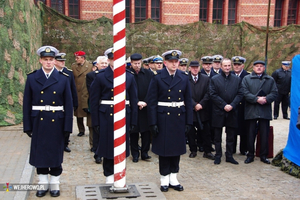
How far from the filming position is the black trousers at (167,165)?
539cm

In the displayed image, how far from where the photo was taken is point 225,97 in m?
7.12

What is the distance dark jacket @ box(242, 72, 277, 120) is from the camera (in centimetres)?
704

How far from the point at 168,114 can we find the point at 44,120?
1.83 meters

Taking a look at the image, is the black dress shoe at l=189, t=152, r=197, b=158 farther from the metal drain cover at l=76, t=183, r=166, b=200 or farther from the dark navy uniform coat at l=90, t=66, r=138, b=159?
the dark navy uniform coat at l=90, t=66, r=138, b=159

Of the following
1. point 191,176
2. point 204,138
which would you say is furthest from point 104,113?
point 204,138

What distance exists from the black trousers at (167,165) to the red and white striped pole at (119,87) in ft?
2.49

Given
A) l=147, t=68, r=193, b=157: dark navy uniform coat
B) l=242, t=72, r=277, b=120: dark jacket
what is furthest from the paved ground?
l=242, t=72, r=277, b=120: dark jacket

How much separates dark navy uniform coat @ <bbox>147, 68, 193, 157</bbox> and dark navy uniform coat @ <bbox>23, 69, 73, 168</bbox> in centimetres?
134

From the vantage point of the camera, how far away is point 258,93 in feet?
23.6

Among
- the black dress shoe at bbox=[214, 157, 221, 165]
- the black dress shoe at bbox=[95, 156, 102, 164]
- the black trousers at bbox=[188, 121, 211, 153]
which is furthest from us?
the black trousers at bbox=[188, 121, 211, 153]

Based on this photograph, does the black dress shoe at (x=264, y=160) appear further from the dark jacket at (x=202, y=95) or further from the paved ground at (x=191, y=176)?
the dark jacket at (x=202, y=95)

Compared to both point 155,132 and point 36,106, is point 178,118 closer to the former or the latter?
point 155,132

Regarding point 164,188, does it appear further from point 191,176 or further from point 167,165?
point 191,176

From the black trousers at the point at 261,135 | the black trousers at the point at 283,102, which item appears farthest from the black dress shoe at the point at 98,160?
the black trousers at the point at 283,102
